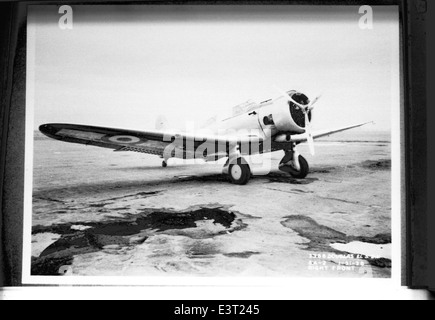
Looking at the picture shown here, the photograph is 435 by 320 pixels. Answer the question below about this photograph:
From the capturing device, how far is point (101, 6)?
152 cm

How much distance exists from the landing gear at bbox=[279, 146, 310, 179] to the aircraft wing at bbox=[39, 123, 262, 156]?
219 millimetres

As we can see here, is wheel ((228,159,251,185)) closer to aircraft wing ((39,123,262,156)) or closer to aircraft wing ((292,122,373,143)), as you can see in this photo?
aircraft wing ((39,123,262,156))

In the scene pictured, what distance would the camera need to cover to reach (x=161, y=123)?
153cm

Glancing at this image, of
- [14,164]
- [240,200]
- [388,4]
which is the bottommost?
[240,200]

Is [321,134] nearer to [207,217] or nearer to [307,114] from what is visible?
[307,114]

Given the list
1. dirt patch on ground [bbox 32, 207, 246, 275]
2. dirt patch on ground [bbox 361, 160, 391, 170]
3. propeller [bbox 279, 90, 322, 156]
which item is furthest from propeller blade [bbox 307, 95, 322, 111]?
dirt patch on ground [bbox 32, 207, 246, 275]

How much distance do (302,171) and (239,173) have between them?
22cm

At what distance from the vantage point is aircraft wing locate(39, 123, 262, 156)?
152 cm

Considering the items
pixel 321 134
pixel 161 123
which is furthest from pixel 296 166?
pixel 161 123

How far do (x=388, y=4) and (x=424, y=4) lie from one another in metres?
0.13

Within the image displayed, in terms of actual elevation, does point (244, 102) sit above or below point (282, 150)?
above
